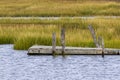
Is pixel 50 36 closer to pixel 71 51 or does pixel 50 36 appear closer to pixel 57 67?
pixel 71 51

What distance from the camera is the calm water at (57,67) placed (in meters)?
26.4

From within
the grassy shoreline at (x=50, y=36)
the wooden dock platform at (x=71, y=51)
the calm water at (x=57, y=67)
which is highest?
the grassy shoreline at (x=50, y=36)

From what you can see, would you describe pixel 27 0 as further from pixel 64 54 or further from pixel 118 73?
pixel 118 73

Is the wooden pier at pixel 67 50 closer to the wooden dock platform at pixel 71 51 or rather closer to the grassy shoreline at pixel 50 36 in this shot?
the wooden dock platform at pixel 71 51

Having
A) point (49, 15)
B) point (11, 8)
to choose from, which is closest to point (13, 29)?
point (49, 15)

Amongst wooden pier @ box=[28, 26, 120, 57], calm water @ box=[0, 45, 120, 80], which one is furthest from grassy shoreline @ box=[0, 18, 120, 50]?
wooden pier @ box=[28, 26, 120, 57]

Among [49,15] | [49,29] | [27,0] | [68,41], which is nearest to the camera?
[68,41]

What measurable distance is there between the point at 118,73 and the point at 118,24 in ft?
57.9

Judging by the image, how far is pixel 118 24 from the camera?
44344 millimetres

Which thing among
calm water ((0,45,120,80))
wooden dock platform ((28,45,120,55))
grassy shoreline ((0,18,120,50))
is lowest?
calm water ((0,45,120,80))

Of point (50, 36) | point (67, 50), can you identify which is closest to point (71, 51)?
point (67, 50)

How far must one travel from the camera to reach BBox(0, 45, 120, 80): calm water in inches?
1040

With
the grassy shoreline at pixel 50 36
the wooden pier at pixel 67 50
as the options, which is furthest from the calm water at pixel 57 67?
the grassy shoreline at pixel 50 36

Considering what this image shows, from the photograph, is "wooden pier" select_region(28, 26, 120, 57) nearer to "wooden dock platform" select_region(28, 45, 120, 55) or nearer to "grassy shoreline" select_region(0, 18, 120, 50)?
"wooden dock platform" select_region(28, 45, 120, 55)
